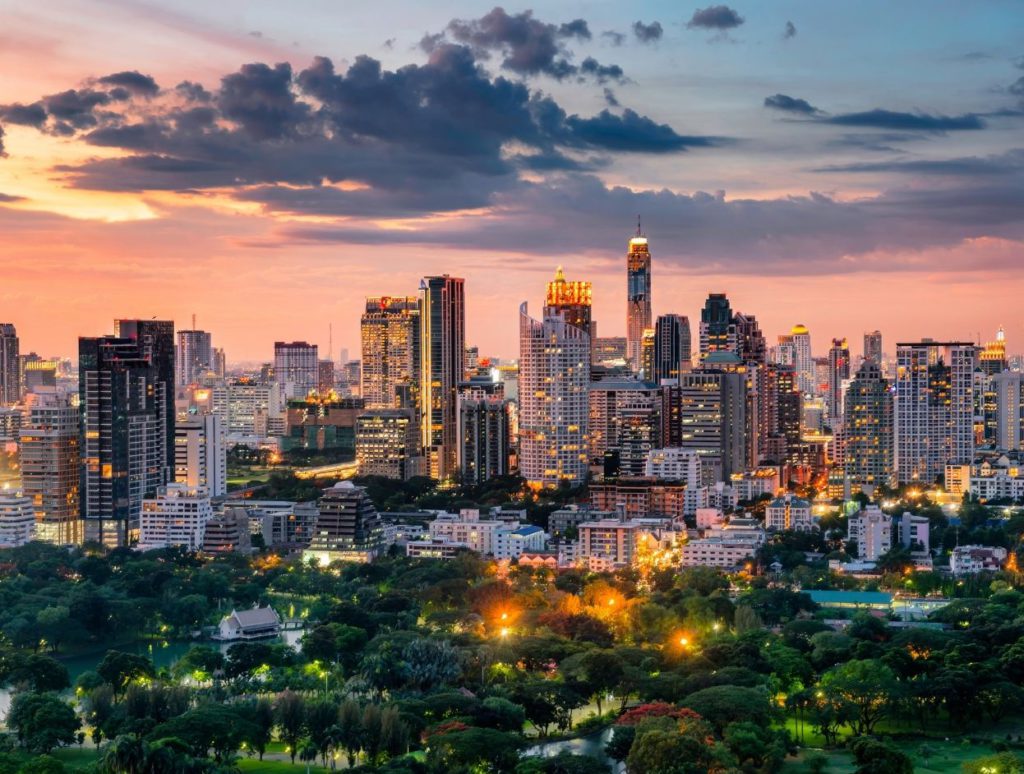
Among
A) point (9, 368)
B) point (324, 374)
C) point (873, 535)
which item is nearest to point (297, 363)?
point (324, 374)

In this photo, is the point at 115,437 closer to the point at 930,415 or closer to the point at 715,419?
the point at 715,419

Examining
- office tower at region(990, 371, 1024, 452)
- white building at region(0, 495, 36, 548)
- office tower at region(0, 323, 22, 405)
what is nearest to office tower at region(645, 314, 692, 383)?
office tower at region(990, 371, 1024, 452)

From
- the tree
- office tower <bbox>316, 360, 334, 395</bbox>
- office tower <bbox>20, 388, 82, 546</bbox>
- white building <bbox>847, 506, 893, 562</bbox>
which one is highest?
office tower <bbox>316, 360, 334, 395</bbox>

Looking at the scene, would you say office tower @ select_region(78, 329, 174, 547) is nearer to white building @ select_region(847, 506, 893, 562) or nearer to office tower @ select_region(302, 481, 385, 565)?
office tower @ select_region(302, 481, 385, 565)

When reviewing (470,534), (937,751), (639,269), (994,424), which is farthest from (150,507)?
(639,269)

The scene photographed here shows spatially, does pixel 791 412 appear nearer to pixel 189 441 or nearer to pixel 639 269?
pixel 639 269

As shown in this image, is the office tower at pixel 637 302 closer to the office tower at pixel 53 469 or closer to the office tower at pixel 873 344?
the office tower at pixel 873 344

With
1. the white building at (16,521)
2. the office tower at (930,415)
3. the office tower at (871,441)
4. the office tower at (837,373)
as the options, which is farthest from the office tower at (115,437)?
the office tower at (837,373)
